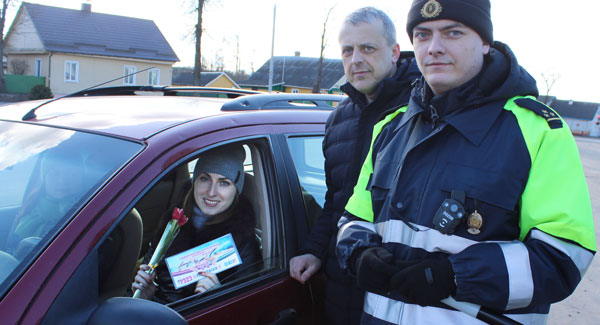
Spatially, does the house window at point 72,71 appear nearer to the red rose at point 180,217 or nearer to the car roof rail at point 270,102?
the car roof rail at point 270,102

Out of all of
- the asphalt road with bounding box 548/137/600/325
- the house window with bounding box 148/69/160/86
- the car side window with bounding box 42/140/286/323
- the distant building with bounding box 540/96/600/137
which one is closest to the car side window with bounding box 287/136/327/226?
the car side window with bounding box 42/140/286/323

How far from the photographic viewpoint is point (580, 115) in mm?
77375

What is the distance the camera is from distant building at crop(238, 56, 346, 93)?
162ft

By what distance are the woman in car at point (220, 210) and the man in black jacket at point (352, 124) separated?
240 mm

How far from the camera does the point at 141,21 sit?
3866cm

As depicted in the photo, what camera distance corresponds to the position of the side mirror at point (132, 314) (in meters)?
1.22

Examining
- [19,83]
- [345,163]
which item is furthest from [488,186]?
[19,83]

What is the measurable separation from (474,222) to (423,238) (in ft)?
0.55

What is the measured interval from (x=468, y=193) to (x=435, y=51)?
497 millimetres

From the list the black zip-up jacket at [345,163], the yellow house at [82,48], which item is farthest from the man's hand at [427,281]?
the yellow house at [82,48]

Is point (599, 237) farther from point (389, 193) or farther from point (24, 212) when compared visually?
point (24, 212)

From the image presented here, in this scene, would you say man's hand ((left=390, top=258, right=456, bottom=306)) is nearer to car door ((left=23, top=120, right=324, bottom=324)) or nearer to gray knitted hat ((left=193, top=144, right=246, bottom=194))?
car door ((left=23, top=120, right=324, bottom=324))

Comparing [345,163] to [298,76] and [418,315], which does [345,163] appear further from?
[298,76]

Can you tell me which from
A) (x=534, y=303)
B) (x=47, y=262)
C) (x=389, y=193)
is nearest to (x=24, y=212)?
(x=47, y=262)
